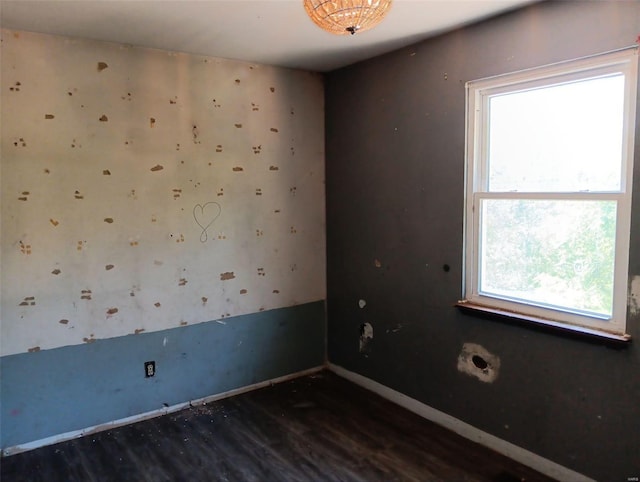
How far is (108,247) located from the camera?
117 inches

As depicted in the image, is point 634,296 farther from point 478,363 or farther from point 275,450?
point 275,450

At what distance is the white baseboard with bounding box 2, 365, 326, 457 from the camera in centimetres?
278

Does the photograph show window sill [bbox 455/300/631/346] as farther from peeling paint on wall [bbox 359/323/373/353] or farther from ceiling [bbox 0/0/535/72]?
ceiling [bbox 0/0/535/72]

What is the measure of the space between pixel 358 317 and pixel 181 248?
Answer: 146 cm

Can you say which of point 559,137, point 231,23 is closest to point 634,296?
point 559,137

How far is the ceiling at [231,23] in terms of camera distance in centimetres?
233

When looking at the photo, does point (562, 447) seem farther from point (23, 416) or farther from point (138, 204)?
point (23, 416)

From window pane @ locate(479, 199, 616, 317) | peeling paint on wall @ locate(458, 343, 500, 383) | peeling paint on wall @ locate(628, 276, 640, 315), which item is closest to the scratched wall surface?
peeling paint on wall @ locate(458, 343, 500, 383)

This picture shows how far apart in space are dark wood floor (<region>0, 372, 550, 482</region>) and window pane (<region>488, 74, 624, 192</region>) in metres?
1.58

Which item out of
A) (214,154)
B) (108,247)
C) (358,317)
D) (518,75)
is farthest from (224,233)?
(518,75)

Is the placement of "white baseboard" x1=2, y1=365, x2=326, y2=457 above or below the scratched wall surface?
below

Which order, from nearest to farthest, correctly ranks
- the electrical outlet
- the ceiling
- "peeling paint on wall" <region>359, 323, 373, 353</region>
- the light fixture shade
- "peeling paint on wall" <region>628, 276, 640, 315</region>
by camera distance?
the light fixture shade
"peeling paint on wall" <region>628, 276, 640, 315</region>
the ceiling
the electrical outlet
"peeling paint on wall" <region>359, 323, 373, 353</region>

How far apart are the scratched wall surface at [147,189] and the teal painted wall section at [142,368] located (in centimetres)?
10

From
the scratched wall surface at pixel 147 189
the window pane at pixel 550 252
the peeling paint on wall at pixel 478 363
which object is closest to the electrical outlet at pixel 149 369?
the scratched wall surface at pixel 147 189
